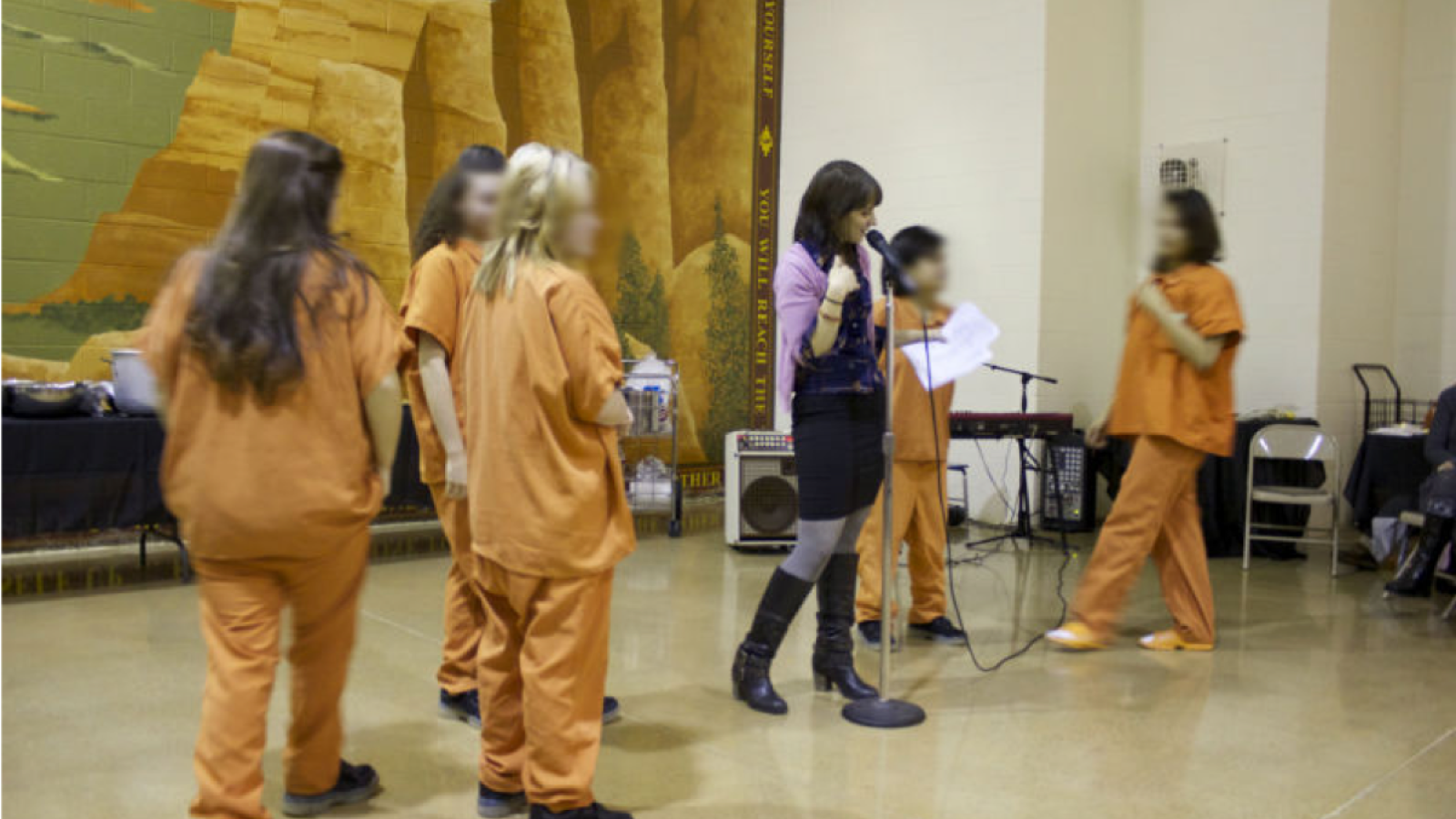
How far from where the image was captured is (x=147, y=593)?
2.42m

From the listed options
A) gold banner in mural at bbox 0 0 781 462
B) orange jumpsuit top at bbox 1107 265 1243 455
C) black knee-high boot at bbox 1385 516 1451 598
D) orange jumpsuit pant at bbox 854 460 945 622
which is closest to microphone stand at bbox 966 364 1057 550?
black knee-high boot at bbox 1385 516 1451 598

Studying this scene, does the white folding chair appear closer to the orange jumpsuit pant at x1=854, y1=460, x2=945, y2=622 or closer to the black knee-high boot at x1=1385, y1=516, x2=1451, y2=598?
the black knee-high boot at x1=1385, y1=516, x2=1451, y2=598

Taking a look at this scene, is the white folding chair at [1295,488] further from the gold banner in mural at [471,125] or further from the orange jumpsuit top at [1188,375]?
the gold banner in mural at [471,125]

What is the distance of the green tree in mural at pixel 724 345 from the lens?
7.22 meters

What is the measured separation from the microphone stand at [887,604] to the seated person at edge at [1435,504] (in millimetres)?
2694

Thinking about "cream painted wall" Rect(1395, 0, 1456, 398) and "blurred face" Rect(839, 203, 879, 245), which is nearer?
"blurred face" Rect(839, 203, 879, 245)

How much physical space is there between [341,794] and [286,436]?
38.5 inches

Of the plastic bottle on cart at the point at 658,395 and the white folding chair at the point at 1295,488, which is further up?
the plastic bottle on cart at the point at 658,395

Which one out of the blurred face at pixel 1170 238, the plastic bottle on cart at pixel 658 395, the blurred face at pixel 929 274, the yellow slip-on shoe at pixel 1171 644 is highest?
the blurred face at pixel 1170 238

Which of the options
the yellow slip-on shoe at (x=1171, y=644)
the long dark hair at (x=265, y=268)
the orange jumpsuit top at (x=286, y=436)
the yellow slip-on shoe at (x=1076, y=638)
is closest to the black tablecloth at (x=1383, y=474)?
the yellow slip-on shoe at (x=1171, y=644)

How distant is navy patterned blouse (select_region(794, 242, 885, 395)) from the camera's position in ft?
9.17

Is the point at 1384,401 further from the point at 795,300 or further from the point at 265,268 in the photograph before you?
the point at 265,268

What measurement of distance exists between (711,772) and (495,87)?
182 inches

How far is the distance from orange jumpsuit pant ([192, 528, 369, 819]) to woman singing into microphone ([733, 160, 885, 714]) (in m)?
1.34
